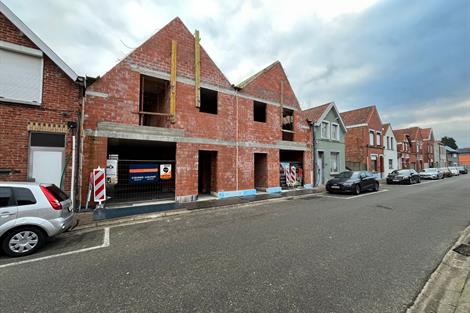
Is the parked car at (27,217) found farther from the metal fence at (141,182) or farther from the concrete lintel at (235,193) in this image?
the concrete lintel at (235,193)

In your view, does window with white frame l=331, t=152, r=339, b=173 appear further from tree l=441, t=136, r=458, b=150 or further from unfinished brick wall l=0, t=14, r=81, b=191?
tree l=441, t=136, r=458, b=150

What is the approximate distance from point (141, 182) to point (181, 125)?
3.31m

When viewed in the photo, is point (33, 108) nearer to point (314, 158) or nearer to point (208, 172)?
point (208, 172)

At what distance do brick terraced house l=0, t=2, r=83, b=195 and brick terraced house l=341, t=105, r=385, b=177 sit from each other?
Answer: 79.7ft

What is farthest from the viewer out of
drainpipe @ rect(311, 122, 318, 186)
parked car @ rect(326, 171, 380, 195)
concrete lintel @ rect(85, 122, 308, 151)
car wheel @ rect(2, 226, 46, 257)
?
drainpipe @ rect(311, 122, 318, 186)

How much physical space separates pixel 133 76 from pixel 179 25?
150 inches

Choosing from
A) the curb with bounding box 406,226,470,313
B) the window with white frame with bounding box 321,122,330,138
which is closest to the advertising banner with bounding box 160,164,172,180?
the curb with bounding box 406,226,470,313

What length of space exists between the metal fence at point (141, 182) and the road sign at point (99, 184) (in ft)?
2.67

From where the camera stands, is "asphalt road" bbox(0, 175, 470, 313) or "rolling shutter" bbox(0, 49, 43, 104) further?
"rolling shutter" bbox(0, 49, 43, 104)

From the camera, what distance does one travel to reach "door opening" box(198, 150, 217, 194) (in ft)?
40.7

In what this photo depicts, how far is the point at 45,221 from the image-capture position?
4.82 meters

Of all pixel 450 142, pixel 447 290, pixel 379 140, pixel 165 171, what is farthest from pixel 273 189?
pixel 450 142

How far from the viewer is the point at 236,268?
3.88 m

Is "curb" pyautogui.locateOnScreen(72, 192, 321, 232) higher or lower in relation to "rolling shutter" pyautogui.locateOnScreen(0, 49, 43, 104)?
lower
